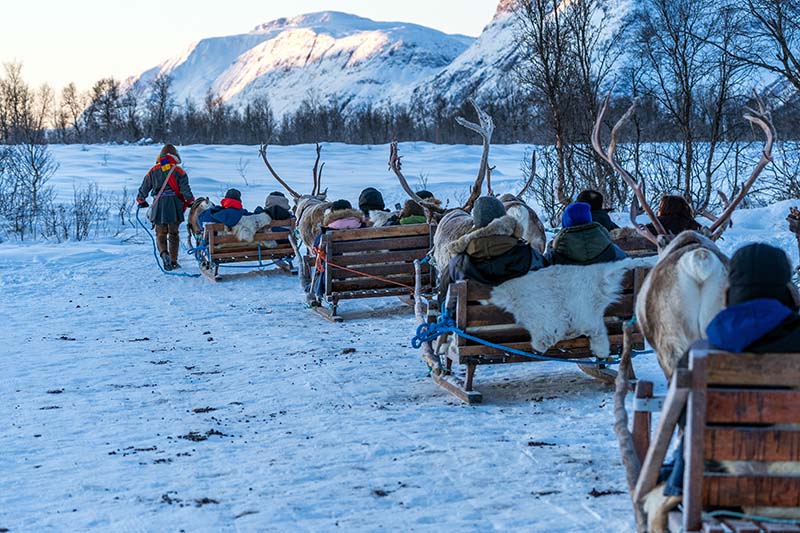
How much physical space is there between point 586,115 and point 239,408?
38.6 ft

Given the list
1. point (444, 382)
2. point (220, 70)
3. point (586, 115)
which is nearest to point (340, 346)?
point (444, 382)

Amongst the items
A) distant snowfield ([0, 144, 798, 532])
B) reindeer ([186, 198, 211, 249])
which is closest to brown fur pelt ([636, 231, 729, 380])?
distant snowfield ([0, 144, 798, 532])

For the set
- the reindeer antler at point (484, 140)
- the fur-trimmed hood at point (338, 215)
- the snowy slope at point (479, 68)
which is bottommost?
the fur-trimmed hood at point (338, 215)

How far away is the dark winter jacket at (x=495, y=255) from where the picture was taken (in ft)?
20.3

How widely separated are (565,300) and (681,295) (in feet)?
6.76

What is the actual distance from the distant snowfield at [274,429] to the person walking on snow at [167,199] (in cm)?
282

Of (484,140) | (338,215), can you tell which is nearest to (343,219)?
(338,215)

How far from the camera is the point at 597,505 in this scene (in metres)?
4.32

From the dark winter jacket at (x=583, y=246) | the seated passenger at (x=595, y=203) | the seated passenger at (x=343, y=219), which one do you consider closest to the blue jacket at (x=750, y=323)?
the dark winter jacket at (x=583, y=246)

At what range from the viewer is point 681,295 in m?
4.20

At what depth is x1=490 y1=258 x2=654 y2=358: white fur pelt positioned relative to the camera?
6.20 metres

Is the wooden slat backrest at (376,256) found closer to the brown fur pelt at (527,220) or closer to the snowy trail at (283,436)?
the snowy trail at (283,436)

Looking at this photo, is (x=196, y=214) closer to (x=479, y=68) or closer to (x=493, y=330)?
(x=493, y=330)

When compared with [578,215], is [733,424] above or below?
below
